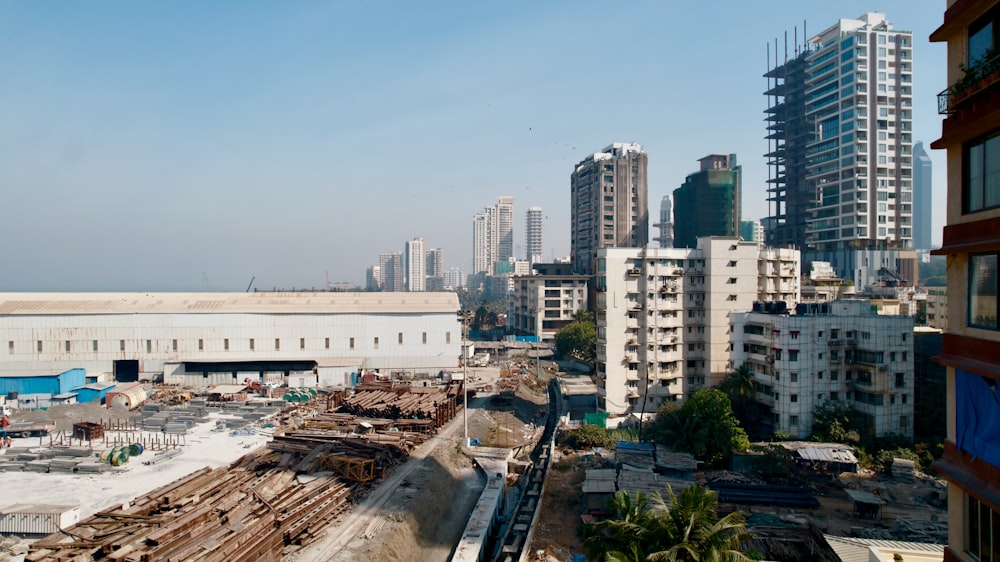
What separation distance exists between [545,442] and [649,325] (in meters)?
10.6

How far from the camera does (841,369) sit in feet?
113

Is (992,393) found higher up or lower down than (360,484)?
higher up

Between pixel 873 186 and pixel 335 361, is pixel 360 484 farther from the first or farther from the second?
pixel 873 186

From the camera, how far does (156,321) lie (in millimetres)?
51656

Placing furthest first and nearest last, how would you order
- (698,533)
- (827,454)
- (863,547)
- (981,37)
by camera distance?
(827,454), (863,547), (698,533), (981,37)

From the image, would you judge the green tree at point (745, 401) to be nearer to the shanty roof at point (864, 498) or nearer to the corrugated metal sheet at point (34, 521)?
the shanty roof at point (864, 498)

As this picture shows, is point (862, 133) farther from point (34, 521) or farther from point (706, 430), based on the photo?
point (34, 521)

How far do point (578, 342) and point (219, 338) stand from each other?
36.2 metres

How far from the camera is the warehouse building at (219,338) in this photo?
50.4 meters

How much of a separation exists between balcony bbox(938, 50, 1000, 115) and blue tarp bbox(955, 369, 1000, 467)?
322cm

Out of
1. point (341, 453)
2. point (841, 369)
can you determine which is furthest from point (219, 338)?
point (841, 369)

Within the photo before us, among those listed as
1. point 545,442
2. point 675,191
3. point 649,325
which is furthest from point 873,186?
point 545,442

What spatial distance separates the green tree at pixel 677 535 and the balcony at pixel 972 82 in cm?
825

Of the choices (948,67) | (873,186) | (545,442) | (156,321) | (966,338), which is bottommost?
(545,442)
